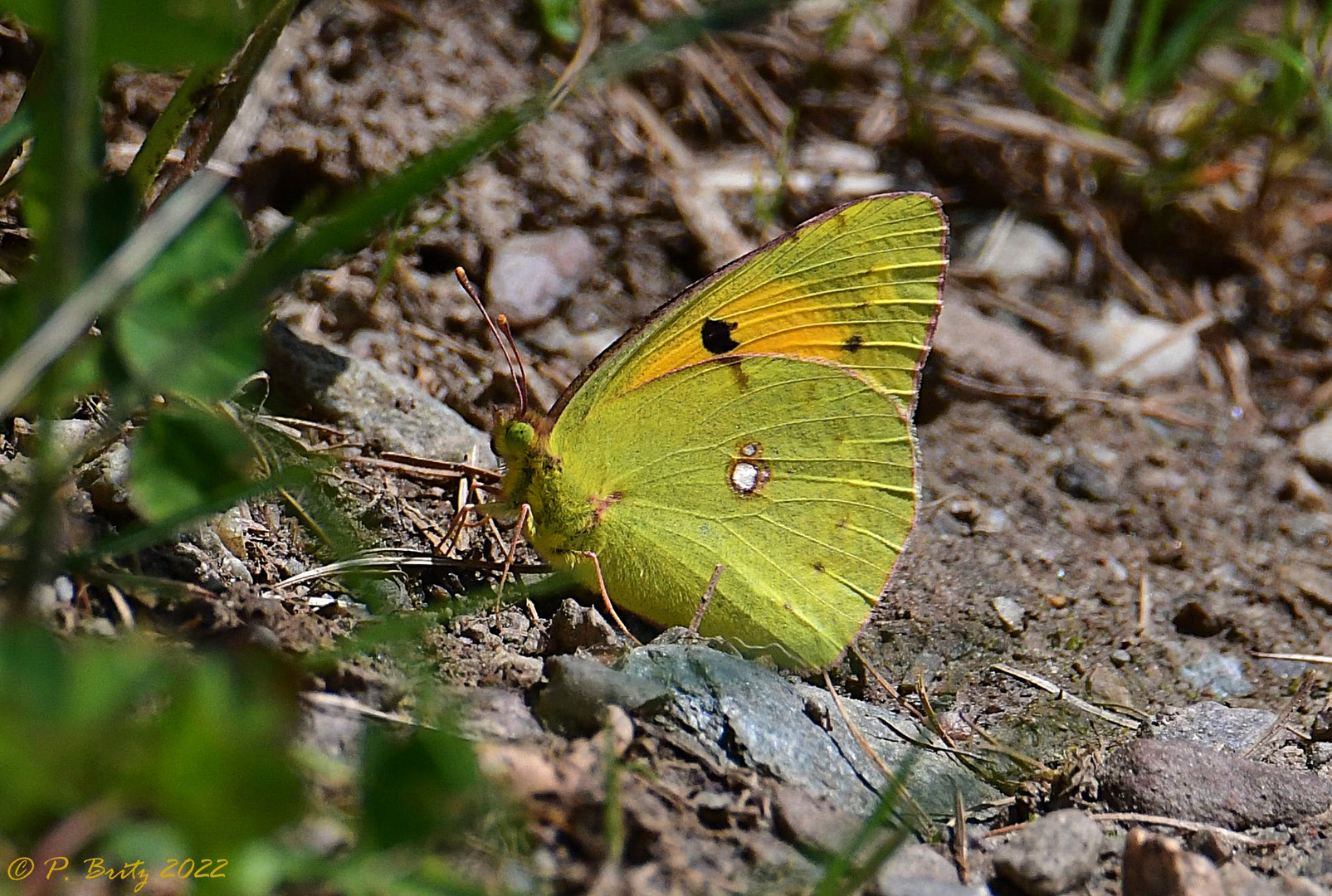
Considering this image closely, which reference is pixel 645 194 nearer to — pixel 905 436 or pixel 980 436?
pixel 980 436

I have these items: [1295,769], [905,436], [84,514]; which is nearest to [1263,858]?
[1295,769]

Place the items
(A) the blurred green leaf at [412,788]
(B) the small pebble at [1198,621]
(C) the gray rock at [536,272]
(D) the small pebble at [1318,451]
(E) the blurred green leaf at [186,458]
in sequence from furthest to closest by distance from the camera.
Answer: (D) the small pebble at [1318,451]
(C) the gray rock at [536,272]
(B) the small pebble at [1198,621]
(E) the blurred green leaf at [186,458]
(A) the blurred green leaf at [412,788]

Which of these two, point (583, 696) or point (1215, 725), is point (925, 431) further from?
point (583, 696)

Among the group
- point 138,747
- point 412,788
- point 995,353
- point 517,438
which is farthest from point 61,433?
point 995,353

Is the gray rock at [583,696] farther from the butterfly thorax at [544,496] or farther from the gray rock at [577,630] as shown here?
the butterfly thorax at [544,496]

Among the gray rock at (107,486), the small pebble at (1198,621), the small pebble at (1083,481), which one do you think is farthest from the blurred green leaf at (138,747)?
the small pebble at (1083,481)

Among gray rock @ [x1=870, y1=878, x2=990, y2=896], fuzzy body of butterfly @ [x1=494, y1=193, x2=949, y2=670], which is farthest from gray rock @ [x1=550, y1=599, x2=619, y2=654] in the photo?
gray rock @ [x1=870, y1=878, x2=990, y2=896]

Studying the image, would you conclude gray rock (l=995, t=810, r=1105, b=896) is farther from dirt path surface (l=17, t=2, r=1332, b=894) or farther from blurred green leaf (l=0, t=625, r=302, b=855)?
blurred green leaf (l=0, t=625, r=302, b=855)
